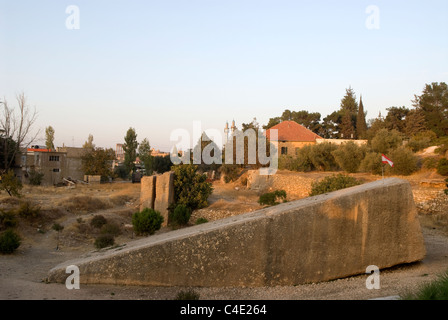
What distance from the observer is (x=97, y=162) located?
3581 cm

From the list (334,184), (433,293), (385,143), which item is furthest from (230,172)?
(433,293)

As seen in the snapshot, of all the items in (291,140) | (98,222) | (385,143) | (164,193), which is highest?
(291,140)

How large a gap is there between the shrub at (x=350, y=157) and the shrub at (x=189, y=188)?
45.1 ft

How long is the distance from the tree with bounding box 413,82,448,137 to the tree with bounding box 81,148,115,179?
3778 centimetres

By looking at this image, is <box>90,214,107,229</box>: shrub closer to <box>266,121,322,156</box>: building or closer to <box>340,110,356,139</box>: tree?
<box>266,121,322,156</box>: building

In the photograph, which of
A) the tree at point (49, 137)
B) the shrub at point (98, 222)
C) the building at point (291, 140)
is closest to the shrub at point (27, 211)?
the shrub at point (98, 222)

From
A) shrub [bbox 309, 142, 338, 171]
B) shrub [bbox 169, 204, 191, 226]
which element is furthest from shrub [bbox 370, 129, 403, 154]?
shrub [bbox 169, 204, 191, 226]

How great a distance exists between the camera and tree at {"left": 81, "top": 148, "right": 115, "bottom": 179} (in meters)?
35.6

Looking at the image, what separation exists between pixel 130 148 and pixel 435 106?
41.3m

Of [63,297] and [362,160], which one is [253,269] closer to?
[63,297]

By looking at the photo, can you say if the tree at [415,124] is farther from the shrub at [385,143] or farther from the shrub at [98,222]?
the shrub at [98,222]

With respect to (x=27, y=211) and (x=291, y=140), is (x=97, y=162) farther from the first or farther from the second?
(x=27, y=211)
